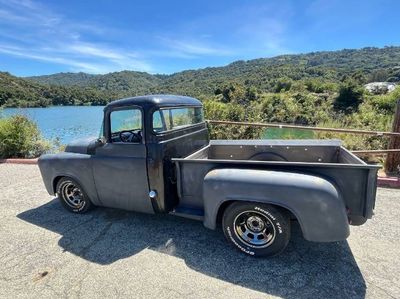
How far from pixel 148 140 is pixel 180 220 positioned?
1.37 metres

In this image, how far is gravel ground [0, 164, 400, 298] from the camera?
255 centimetres

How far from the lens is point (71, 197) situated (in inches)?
171

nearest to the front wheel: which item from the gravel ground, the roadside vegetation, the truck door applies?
the gravel ground

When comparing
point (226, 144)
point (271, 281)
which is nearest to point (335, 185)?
point (271, 281)

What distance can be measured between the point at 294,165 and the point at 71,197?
3.51 m

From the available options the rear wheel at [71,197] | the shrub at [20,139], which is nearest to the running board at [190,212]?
the rear wheel at [71,197]

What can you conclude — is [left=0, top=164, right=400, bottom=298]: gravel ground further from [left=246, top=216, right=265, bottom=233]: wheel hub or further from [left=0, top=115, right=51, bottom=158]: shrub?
[left=0, top=115, right=51, bottom=158]: shrub

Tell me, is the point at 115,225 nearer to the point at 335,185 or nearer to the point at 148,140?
the point at 148,140

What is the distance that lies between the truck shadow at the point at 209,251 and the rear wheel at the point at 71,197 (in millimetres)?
130

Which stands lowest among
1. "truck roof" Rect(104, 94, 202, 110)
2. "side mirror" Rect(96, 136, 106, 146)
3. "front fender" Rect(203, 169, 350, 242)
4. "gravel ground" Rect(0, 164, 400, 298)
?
"gravel ground" Rect(0, 164, 400, 298)

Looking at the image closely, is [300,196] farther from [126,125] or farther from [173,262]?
[126,125]

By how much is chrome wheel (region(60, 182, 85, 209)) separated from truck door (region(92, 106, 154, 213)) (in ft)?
1.93

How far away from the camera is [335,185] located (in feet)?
8.64

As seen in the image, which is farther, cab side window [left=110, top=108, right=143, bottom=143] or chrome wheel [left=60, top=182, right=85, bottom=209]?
chrome wheel [left=60, top=182, right=85, bottom=209]
